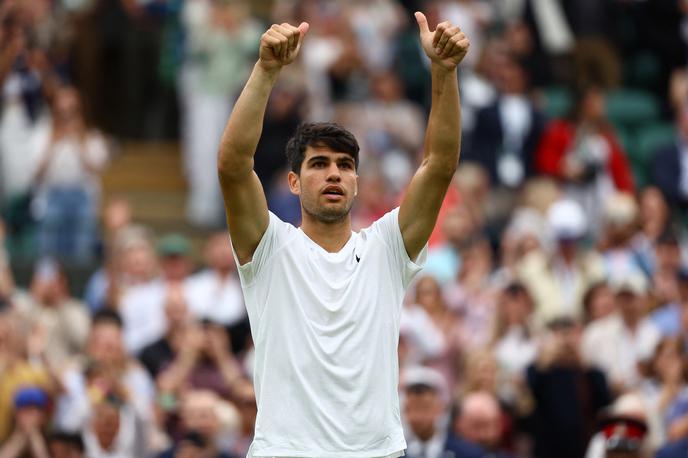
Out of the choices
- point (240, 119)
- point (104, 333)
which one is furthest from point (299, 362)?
point (104, 333)

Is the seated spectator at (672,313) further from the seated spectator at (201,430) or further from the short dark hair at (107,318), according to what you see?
the short dark hair at (107,318)

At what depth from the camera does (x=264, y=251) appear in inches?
261

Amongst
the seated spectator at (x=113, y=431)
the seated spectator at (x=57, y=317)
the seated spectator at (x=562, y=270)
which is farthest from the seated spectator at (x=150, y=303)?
the seated spectator at (x=562, y=270)

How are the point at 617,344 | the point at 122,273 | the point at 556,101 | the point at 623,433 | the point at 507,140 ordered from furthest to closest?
1. the point at 556,101
2. the point at 507,140
3. the point at 122,273
4. the point at 617,344
5. the point at 623,433

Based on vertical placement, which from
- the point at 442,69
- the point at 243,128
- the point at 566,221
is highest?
the point at 442,69

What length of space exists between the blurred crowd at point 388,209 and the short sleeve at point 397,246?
3.95 m

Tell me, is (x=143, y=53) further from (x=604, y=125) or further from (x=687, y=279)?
(x=687, y=279)

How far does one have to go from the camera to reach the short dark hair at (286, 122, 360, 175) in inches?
262

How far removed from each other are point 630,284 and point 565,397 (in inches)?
58.6

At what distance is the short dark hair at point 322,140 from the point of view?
6.66 metres

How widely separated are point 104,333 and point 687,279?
4290 mm

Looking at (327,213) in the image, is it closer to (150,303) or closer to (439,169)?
(439,169)

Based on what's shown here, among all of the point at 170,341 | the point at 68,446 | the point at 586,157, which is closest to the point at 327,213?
the point at 68,446

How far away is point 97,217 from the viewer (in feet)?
52.0
